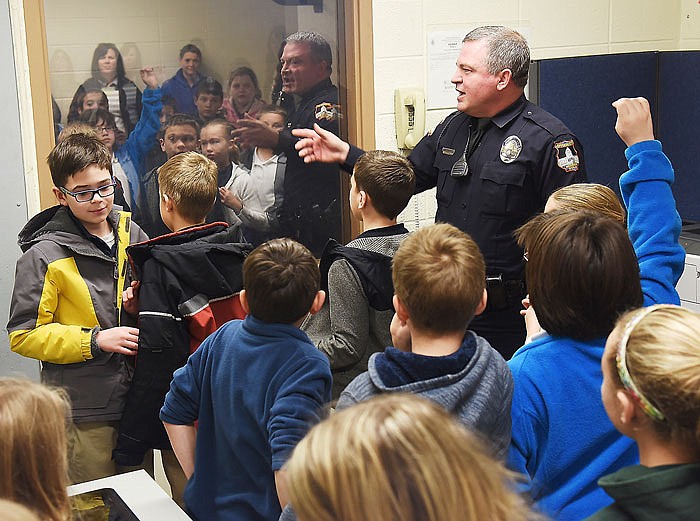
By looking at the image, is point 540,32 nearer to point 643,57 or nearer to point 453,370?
point 643,57

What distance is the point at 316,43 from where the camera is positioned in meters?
3.50

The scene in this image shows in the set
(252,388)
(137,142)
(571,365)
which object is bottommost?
(252,388)

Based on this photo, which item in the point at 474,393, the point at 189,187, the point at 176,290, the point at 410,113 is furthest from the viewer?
the point at 410,113

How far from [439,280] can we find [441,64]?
7.26 ft

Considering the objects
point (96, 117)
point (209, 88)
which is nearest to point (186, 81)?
point (209, 88)

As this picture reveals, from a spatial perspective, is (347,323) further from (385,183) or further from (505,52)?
(505,52)

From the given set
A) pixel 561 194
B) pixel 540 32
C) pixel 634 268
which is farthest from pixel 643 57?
pixel 634 268

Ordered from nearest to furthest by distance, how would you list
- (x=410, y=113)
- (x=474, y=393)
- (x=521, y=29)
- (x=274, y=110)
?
(x=474, y=393)
(x=274, y=110)
(x=410, y=113)
(x=521, y=29)

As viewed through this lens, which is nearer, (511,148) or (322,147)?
(511,148)

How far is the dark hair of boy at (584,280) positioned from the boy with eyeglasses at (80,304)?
→ 44.8 inches

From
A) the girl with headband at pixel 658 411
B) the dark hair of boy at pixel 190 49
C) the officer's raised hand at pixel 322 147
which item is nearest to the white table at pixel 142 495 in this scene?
the girl with headband at pixel 658 411

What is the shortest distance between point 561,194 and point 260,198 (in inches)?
61.7

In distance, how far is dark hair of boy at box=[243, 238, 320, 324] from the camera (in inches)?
73.2

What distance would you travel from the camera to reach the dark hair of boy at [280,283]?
186 centimetres
